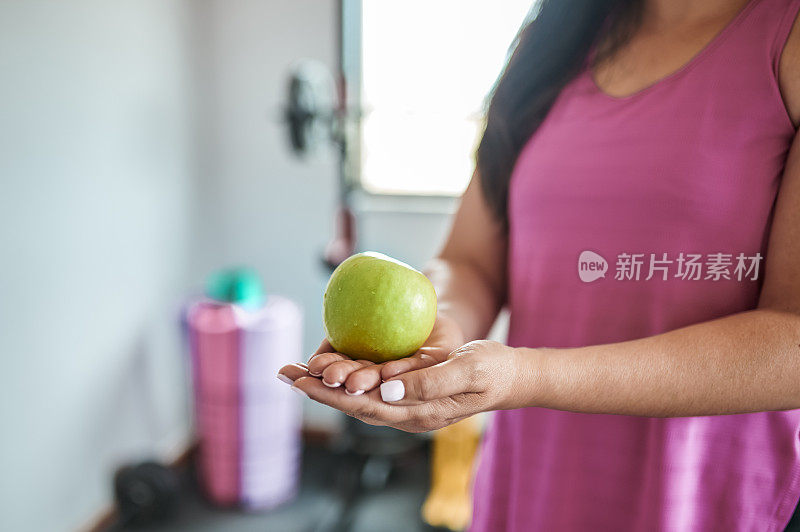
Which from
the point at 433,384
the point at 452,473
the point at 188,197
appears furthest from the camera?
the point at 188,197

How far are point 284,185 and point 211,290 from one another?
0.53 m

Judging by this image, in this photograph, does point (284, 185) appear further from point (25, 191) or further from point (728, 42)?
point (728, 42)

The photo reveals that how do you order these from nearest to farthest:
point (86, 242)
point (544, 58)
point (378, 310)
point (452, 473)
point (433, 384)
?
point (433, 384), point (378, 310), point (544, 58), point (86, 242), point (452, 473)

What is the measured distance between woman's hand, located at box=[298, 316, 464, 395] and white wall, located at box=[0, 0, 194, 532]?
1285 mm

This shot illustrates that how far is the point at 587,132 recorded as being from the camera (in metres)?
0.72

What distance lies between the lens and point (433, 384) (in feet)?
1.82

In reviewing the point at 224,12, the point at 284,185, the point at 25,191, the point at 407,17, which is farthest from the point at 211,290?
the point at 407,17

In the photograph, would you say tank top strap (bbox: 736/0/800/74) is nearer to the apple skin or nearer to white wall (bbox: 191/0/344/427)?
the apple skin

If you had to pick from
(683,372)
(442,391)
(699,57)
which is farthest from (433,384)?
(699,57)

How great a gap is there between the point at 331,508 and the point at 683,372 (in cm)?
168

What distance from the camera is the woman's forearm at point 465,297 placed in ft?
2.66

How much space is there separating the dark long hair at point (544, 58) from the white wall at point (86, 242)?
4.37 feet

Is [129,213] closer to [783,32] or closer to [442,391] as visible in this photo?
[442,391]

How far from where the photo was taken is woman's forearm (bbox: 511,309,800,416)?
57cm
